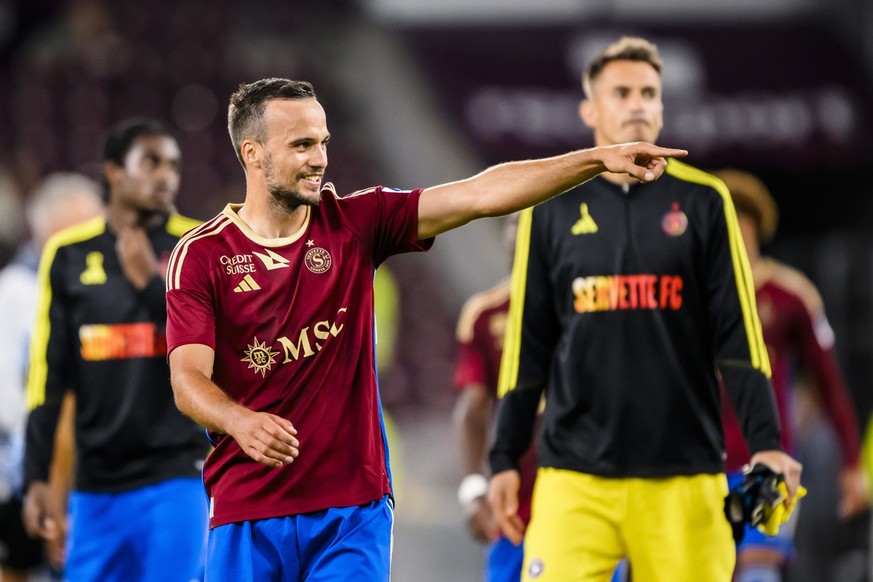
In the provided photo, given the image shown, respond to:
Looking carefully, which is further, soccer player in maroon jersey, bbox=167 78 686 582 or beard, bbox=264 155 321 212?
beard, bbox=264 155 321 212

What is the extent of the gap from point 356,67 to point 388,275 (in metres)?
2.87

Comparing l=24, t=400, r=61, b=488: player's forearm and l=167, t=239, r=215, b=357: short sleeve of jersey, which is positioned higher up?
l=167, t=239, r=215, b=357: short sleeve of jersey

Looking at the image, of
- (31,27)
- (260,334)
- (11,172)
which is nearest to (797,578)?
(260,334)

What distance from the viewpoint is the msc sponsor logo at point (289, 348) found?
4.17 metres

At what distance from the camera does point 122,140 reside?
6414 mm

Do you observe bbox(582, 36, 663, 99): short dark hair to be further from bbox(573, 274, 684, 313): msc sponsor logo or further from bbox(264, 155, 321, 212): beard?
bbox(264, 155, 321, 212): beard

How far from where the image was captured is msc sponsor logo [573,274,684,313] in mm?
4957

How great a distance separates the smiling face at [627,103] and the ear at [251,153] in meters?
1.53

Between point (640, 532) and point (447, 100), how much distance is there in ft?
37.7

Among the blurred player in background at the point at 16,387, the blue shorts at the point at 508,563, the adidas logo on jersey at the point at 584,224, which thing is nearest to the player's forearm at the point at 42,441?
the blurred player in background at the point at 16,387

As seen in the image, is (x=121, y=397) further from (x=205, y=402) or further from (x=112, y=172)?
(x=205, y=402)

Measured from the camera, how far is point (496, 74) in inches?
634

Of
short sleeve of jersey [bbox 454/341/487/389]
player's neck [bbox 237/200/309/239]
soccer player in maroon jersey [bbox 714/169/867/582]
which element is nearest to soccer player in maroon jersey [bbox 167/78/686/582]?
player's neck [bbox 237/200/309/239]

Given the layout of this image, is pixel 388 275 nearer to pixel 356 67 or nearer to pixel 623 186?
pixel 356 67
